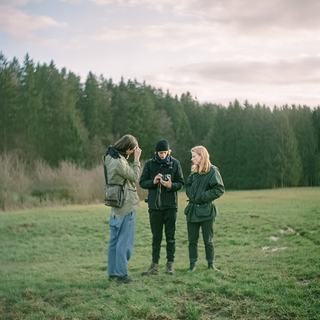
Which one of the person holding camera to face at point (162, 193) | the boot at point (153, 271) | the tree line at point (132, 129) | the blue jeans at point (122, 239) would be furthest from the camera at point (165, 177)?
the tree line at point (132, 129)

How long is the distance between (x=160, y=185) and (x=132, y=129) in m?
45.0

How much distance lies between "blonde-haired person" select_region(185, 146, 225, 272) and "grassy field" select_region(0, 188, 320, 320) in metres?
0.65

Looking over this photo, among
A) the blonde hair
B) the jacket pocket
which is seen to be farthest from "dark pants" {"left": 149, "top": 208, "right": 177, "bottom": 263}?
the blonde hair

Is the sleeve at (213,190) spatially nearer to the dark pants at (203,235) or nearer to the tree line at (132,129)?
the dark pants at (203,235)

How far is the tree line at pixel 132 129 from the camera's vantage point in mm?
42144

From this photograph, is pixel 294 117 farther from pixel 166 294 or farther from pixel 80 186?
pixel 166 294

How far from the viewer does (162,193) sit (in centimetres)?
662

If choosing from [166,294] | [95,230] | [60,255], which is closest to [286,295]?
[166,294]

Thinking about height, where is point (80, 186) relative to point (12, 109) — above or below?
below

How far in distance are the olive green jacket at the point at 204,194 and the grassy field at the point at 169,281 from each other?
92 cm

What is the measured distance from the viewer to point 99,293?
A: 5.69 meters

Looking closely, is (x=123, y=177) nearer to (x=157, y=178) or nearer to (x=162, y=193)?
(x=157, y=178)

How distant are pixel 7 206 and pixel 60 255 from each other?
10.6 metres

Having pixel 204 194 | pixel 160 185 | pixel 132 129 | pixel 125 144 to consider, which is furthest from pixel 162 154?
pixel 132 129
